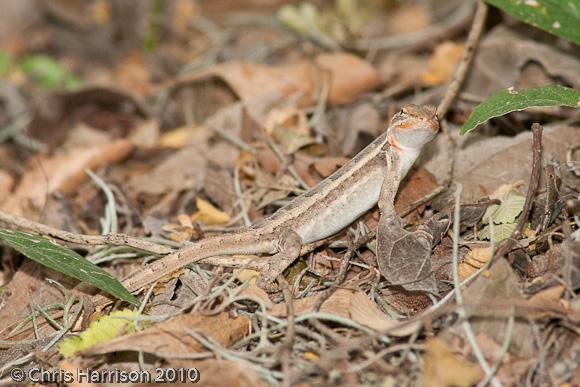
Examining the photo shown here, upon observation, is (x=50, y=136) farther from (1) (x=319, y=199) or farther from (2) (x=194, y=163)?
(1) (x=319, y=199)

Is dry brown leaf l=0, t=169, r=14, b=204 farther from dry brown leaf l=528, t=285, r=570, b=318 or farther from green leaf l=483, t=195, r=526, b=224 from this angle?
dry brown leaf l=528, t=285, r=570, b=318

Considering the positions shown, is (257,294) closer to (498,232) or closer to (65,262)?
(65,262)

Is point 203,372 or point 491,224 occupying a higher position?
point 491,224

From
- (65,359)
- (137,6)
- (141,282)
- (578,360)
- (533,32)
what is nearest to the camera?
(578,360)

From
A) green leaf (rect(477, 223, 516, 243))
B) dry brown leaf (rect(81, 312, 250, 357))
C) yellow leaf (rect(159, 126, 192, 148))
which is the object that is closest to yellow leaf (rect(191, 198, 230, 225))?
dry brown leaf (rect(81, 312, 250, 357))

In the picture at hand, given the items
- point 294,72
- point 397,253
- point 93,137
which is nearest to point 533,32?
point 294,72

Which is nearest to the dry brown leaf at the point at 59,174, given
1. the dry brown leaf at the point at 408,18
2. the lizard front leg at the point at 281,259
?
the lizard front leg at the point at 281,259
